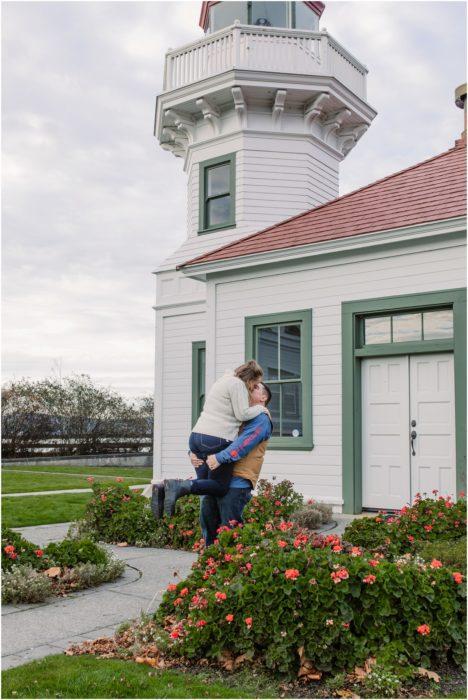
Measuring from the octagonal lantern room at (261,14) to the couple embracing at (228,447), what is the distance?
14.7 metres

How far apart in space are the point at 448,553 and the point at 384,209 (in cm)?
688

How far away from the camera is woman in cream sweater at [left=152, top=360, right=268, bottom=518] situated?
17.3 feet

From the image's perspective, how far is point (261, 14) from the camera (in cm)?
1772

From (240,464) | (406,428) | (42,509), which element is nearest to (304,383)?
(406,428)

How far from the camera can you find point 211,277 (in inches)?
499

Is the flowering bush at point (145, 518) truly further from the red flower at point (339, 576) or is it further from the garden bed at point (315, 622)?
the red flower at point (339, 576)

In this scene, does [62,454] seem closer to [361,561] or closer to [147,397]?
[147,397]

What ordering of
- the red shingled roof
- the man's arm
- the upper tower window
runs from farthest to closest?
1. the upper tower window
2. the red shingled roof
3. the man's arm

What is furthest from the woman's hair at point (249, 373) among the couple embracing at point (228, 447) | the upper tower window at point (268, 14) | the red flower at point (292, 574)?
the upper tower window at point (268, 14)

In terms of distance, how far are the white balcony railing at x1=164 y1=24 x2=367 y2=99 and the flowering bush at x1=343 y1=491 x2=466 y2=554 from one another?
11106mm

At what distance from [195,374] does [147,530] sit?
7.48 metres

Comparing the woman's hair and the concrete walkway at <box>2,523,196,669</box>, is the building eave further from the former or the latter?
the concrete walkway at <box>2,523,196,669</box>

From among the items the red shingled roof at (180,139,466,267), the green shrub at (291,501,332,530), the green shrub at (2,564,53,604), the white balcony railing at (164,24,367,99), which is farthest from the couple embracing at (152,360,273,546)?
the white balcony railing at (164,24,367,99)

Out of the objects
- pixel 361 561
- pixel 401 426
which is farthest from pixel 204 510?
pixel 401 426
